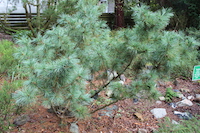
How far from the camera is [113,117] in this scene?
110 inches

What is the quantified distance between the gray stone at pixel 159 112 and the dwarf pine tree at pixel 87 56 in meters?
0.94

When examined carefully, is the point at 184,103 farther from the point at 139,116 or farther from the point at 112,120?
the point at 112,120

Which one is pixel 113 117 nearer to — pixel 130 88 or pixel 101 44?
pixel 130 88

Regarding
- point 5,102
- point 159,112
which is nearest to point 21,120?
point 5,102

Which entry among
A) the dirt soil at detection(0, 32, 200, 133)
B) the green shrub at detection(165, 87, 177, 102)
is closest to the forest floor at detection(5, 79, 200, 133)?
the dirt soil at detection(0, 32, 200, 133)

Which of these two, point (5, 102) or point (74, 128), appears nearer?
point (5, 102)

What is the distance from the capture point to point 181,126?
2.59m

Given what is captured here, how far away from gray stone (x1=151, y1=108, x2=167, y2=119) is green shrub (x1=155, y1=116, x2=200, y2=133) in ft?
0.39

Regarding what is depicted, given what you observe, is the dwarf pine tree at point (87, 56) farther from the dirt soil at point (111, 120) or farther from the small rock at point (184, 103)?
the small rock at point (184, 103)

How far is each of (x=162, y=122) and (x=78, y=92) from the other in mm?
1639

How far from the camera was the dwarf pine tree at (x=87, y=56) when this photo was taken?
1531mm

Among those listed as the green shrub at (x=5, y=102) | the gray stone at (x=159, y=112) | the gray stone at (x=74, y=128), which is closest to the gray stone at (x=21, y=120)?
the green shrub at (x=5, y=102)

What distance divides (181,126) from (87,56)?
1505mm

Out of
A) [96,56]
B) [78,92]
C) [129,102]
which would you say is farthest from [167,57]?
[129,102]
